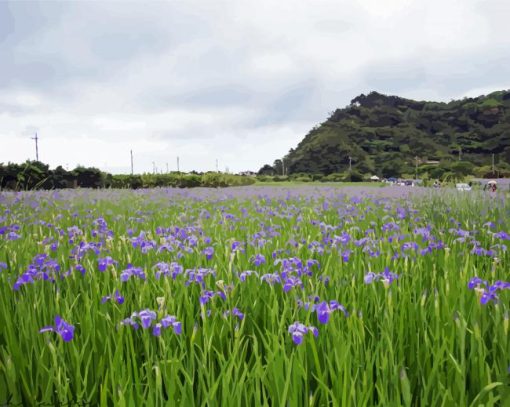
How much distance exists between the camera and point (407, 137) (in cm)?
13688

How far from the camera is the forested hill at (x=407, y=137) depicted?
392 feet

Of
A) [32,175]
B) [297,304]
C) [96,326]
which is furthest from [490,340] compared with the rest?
[32,175]

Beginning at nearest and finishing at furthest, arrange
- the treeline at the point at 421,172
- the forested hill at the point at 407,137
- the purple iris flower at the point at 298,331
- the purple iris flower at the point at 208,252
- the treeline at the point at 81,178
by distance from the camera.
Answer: the purple iris flower at the point at 298,331 < the purple iris flower at the point at 208,252 < the treeline at the point at 81,178 < the treeline at the point at 421,172 < the forested hill at the point at 407,137

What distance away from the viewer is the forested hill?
119375mm

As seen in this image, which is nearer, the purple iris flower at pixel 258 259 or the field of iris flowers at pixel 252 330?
the field of iris flowers at pixel 252 330

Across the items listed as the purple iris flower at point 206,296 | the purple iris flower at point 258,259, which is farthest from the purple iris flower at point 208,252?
the purple iris flower at point 206,296

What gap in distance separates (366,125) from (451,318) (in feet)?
508

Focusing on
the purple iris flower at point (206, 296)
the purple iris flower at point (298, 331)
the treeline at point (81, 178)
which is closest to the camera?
the purple iris flower at point (298, 331)

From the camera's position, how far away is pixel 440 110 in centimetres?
15362

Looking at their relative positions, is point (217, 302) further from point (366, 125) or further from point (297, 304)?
point (366, 125)

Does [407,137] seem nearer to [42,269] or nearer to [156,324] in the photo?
[42,269]

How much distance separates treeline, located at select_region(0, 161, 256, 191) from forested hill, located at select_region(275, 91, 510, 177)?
78.7m

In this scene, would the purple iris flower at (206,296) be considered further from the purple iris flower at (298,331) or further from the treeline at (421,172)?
the treeline at (421,172)

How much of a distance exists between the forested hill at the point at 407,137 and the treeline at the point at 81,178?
78.7 metres
